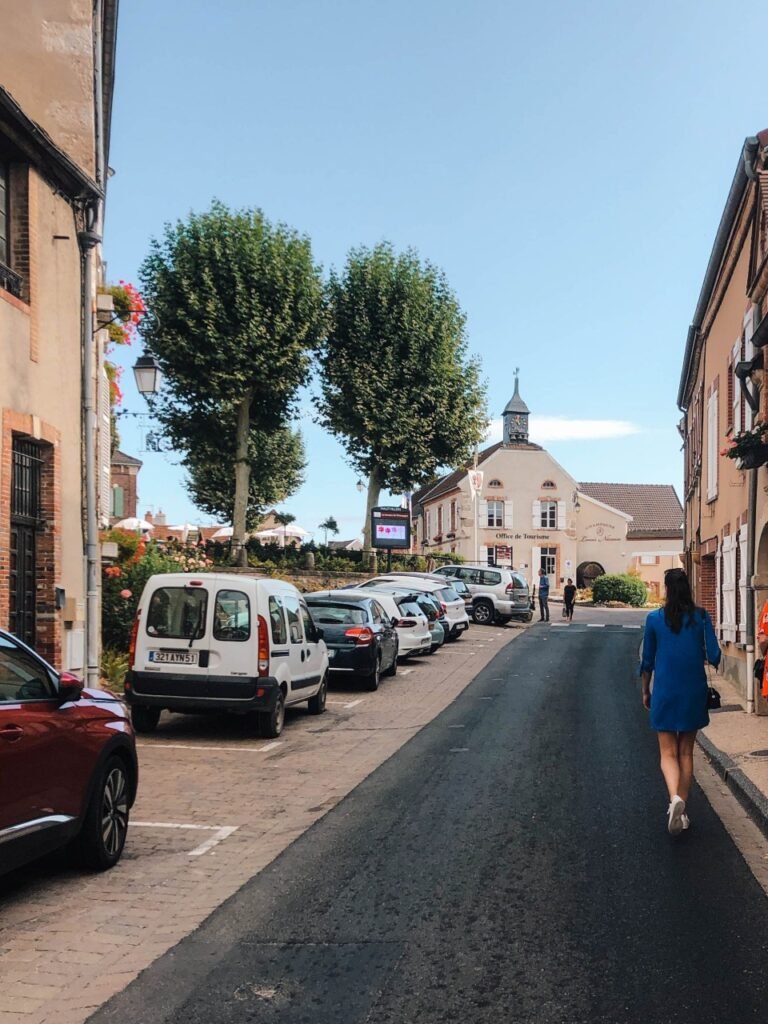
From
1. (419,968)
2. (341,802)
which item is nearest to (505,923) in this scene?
(419,968)

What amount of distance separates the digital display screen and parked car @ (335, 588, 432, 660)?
15246mm

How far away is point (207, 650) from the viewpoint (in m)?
11.9

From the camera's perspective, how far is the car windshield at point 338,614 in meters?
A: 17.6

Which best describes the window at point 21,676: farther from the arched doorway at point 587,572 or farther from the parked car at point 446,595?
the arched doorway at point 587,572

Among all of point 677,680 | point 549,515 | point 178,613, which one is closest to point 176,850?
point 677,680

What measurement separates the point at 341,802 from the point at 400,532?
30403 mm

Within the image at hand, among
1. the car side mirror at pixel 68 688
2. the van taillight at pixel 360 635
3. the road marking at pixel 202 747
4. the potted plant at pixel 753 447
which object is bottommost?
the road marking at pixel 202 747

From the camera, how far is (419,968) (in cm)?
465

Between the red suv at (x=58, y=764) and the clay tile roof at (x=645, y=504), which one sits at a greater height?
the clay tile roof at (x=645, y=504)

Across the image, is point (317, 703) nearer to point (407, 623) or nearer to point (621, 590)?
point (407, 623)

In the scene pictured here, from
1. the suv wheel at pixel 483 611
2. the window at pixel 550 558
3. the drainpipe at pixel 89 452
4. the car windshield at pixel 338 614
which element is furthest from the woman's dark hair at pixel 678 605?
the window at pixel 550 558

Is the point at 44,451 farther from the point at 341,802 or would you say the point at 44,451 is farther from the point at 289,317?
the point at 289,317

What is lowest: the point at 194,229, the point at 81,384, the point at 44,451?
the point at 44,451

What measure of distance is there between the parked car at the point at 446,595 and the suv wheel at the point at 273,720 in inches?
594
